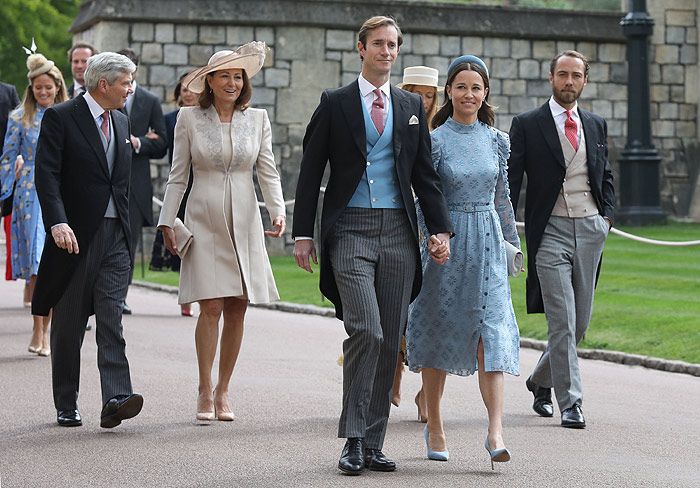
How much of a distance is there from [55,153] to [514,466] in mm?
2904

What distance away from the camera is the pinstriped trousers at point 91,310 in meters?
8.59

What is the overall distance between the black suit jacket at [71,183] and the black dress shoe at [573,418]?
2443 mm

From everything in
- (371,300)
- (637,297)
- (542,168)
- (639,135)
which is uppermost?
(639,135)

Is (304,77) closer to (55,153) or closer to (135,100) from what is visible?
(135,100)

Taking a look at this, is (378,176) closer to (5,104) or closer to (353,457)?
(353,457)

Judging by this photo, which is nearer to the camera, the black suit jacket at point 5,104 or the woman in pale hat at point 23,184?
the woman in pale hat at point 23,184

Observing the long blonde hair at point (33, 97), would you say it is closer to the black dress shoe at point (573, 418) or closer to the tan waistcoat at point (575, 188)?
the tan waistcoat at point (575, 188)

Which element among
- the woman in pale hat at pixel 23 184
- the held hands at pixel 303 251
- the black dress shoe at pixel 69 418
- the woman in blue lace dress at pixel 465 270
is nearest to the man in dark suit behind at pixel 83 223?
the black dress shoe at pixel 69 418

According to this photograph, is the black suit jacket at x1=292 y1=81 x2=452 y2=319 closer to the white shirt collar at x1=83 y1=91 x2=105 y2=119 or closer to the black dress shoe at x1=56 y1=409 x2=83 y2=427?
the white shirt collar at x1=83 y1=91 x2=105 y2=119

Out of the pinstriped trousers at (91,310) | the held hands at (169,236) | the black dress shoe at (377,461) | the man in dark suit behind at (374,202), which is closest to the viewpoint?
the black dress shoe at (377,461)

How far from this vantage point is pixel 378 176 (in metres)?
7.54

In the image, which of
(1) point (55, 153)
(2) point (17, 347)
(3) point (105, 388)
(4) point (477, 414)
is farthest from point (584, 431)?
(2) point (17, 347)

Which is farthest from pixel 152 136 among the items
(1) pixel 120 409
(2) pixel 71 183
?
(1) pixel 120 409

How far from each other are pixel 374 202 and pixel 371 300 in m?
0.44
